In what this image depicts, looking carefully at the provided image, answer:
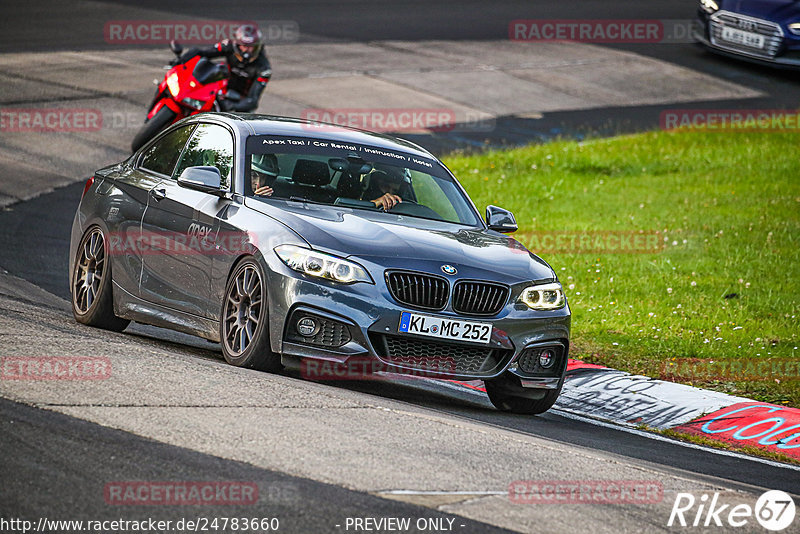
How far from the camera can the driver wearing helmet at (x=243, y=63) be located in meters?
15.2

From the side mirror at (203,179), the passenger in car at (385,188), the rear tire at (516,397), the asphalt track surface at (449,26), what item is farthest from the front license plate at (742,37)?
the side mirror at (203,179)

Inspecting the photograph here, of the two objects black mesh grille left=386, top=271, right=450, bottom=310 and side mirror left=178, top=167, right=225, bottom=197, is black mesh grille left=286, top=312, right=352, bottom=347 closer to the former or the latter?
black mesh grille left=386, top=271, right=450, bottom=310

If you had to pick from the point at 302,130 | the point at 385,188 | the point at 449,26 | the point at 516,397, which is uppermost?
the point at 302,130

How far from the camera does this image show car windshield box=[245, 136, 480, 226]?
8734 mm

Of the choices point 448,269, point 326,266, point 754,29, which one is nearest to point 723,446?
point 448,269

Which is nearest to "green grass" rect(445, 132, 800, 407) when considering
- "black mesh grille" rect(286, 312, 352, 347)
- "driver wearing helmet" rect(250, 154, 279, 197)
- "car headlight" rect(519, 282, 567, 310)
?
"car headlight" rect(519, 282, 567, 310)

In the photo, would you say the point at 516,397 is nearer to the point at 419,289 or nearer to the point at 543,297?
the point at 543,297

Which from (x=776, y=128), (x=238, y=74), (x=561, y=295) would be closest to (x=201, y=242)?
(x=561, y=295)

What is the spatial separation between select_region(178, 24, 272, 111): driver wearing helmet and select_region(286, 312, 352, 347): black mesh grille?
7920mm

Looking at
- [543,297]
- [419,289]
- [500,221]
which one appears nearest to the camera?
[419,289]

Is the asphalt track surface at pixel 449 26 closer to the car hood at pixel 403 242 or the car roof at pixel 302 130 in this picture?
the car roof at pixel 302 130

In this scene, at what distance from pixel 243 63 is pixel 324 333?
8431mm

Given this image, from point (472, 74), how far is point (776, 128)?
6.08 metres

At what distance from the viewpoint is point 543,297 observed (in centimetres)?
815
